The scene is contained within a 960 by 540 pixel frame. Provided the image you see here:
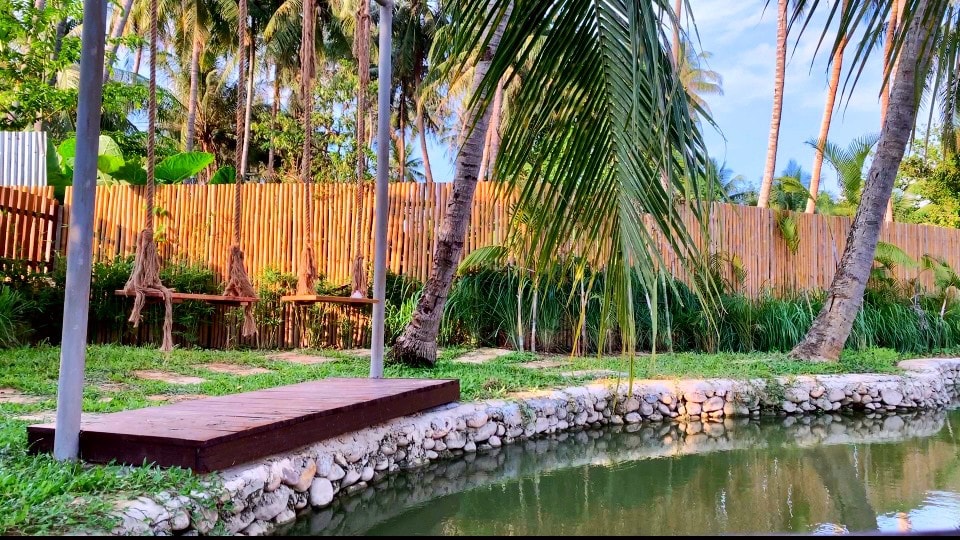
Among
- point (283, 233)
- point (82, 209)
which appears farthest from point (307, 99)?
point (283, 233)

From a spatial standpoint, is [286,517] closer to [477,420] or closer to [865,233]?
[477,420]

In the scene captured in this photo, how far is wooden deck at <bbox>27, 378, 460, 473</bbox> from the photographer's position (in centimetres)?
273

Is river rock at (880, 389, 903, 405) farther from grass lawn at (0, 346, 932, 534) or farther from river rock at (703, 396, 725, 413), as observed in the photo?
river rock at (703, 396, 725, 413)

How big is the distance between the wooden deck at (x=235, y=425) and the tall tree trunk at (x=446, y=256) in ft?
5.02

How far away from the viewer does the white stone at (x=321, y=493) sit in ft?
10.9

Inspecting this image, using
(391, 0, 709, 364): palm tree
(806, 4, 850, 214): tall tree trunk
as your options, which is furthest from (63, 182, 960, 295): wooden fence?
(391, 0, 709, 364): palm tree

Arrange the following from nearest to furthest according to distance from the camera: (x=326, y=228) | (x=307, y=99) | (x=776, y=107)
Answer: (x=307, y=99) < (x=326, y=228) < (x=776, y=107)

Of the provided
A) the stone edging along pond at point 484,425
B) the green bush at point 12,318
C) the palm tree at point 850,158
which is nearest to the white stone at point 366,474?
the stone edging along pond at point 484,425

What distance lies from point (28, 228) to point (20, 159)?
80.3 inches

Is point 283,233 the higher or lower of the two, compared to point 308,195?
higher

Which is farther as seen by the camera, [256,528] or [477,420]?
[477,420]

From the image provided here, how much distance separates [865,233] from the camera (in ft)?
22.6

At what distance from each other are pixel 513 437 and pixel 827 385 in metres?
3.34

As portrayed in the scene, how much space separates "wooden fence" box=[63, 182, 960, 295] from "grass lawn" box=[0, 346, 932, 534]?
137 centimetres
